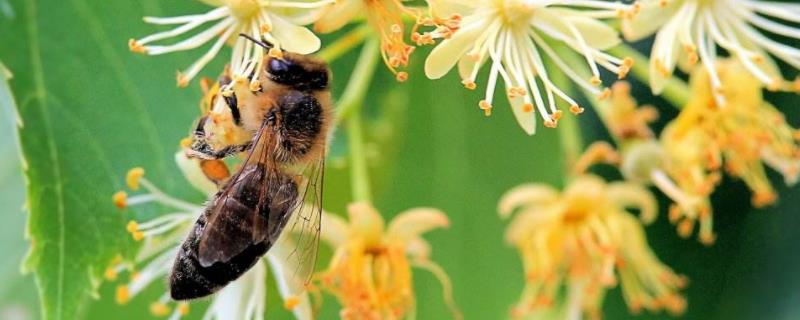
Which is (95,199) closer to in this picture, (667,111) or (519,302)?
(519,302)

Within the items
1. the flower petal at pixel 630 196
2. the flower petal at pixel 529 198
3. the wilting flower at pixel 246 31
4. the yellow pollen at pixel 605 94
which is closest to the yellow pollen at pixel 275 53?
the wilting flower at pixel 246 31

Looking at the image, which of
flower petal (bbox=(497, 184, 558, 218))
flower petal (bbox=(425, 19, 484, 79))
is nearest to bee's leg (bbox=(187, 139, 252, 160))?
flower petal (bbox=(425, 19, 484, 79))

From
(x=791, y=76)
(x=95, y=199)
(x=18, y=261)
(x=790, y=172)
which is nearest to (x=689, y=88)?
(x=790, y=172)

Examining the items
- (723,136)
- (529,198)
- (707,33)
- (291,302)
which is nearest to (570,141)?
(529,198)

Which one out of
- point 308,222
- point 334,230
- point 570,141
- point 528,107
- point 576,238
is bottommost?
point 576,238

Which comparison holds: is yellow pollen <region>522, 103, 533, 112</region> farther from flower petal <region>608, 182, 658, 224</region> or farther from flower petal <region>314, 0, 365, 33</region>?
flower petal <region>608, 182, 658, 224</region>

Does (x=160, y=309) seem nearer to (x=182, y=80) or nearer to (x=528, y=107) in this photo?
(x=182, y=80)
